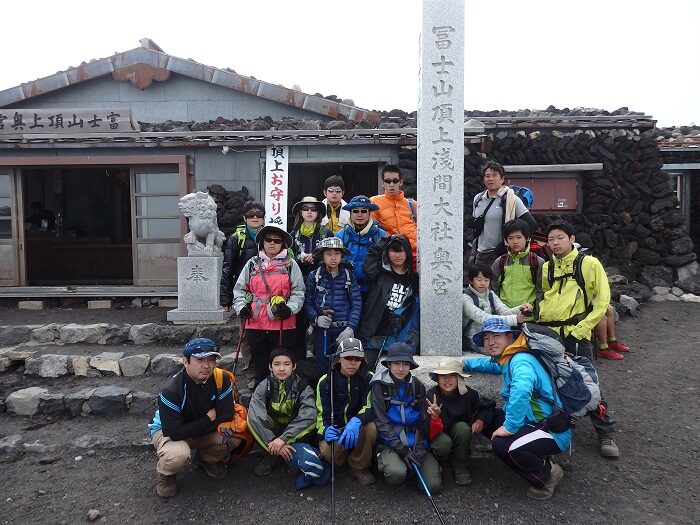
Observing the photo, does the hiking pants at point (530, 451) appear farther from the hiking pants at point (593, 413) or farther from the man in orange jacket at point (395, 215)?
the man in orange jacket at point (395, 215)

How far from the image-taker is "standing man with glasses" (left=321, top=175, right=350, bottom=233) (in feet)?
16.9

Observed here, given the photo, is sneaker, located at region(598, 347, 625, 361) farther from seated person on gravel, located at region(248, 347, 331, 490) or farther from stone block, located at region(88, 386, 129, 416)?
stone block, located at region(88, 386, 129, 416)

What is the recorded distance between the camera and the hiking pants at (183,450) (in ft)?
11.6

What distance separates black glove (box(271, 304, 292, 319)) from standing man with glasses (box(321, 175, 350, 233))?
→ 3.84 feet

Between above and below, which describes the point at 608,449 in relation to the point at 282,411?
below

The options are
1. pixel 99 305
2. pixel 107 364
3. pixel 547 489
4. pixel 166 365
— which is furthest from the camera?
pixel 99 305

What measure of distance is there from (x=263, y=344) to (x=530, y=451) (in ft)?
8.02

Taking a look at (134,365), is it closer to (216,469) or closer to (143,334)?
(143,334)

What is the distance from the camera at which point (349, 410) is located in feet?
12.5

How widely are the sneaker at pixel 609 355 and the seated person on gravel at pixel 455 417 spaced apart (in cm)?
341

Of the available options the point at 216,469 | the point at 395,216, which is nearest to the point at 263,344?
the point at 216,469

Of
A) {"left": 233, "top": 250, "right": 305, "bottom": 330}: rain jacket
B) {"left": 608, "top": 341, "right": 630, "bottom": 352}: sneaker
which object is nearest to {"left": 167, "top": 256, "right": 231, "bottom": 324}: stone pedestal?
{"left": 233, "top": 250, "right": 305, "bottom": 330}: rain jacket

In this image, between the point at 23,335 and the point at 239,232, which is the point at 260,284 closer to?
the point at 239,232

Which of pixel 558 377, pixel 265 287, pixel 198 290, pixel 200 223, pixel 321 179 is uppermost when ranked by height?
pixel 321 179
